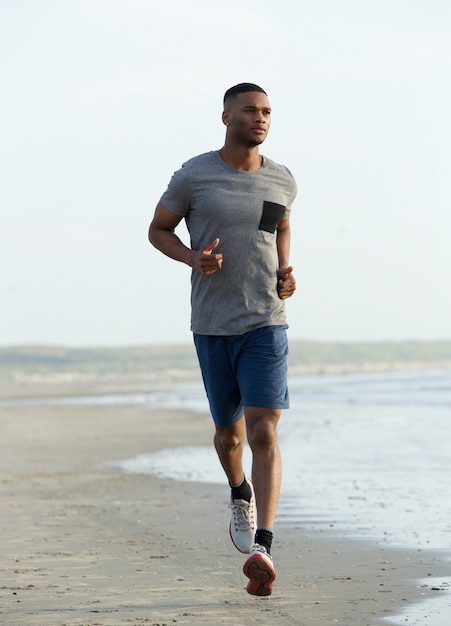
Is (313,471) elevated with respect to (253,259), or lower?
lower

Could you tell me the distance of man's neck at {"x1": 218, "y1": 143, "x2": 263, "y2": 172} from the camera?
16.7 feet

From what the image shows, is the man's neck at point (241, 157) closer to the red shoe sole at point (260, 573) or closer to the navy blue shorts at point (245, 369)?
the navy blue shorts at point (245, 369)

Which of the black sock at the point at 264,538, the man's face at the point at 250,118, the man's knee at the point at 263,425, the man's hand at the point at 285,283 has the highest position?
the man's face at the point at 250,118

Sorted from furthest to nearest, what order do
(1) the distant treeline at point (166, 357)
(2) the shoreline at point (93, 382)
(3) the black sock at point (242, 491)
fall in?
(1) the distant treeline at point (166, 357)
(2) the shoreline at point (93, 382)
(3) the black sock at point (242, 491)

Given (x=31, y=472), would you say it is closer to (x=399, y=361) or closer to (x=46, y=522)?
(x=46, y=522)

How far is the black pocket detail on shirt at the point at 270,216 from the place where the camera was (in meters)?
5.02

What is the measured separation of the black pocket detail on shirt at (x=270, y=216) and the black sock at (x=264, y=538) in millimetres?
1291

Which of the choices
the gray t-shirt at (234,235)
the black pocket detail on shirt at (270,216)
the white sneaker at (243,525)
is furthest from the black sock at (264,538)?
the black pocket detail on shirt at (270,216)

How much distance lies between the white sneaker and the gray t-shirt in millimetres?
844

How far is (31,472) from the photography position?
39.0ft

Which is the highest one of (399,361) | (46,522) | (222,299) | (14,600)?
(222,299)

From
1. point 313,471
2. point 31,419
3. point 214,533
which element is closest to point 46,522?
point 214,533

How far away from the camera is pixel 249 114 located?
198 inches

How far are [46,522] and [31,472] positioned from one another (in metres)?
4.43
